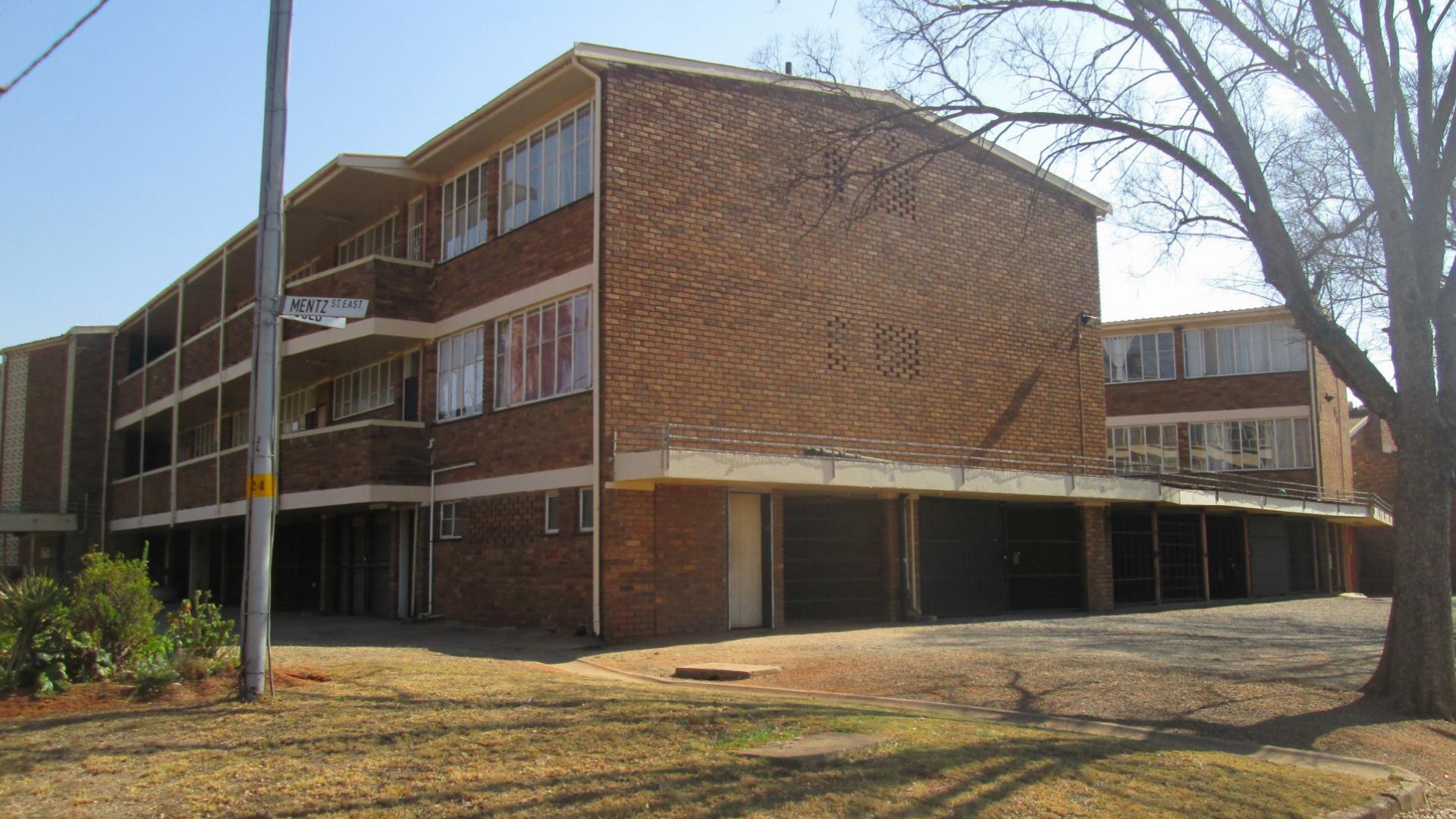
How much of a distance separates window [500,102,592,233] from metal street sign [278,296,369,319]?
8025mm

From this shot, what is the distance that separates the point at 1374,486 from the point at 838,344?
33.8 m

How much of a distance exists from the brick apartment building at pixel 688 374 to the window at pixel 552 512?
0.05 meters

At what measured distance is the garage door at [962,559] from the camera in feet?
66.4

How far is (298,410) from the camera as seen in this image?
28.1m

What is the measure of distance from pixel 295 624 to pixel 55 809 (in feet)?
51.6

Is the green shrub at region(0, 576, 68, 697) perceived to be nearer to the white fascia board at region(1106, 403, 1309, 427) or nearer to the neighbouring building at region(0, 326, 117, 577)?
the neighbouring building at region(0, 326, 117, 577)

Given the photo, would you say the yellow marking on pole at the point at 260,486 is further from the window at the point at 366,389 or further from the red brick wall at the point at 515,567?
the window at the point at 366,389

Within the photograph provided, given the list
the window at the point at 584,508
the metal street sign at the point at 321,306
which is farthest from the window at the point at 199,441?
the metal street sign at the point at 321,306

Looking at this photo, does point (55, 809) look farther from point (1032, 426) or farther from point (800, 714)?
point (1032, 426)

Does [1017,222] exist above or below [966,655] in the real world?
above

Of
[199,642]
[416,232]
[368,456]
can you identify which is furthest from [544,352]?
[199,642]

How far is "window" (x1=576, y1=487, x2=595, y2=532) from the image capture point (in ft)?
55.0

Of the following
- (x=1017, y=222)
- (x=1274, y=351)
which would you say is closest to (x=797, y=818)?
(x=1017, y=222)

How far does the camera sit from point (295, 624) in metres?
21.0
